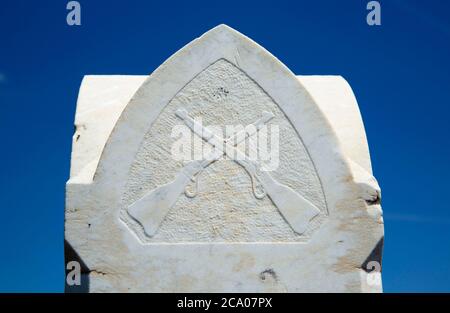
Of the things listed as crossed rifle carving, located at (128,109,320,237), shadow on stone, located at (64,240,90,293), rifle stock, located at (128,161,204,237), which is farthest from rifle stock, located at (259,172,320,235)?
shadow on stone, located at (64,240,90,293)

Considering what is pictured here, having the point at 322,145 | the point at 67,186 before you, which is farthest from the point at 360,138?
the point at 67,186

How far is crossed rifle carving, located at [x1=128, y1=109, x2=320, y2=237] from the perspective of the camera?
746 cm

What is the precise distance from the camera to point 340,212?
743 centimetres

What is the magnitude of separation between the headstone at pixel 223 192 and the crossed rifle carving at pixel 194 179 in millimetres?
10

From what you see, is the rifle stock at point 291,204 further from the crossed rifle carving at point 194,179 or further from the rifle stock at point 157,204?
the rifle stock at point 157,204

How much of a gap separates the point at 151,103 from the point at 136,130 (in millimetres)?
326

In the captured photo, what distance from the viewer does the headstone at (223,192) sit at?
288 inches

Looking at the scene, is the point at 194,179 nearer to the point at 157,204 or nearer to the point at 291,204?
the point at 157,204

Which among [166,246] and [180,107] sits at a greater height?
[180,107]

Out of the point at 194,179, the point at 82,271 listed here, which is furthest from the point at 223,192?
the point at 82,271

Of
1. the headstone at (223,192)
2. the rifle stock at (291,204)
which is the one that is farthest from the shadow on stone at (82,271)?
the rifle stock at (291,204)
